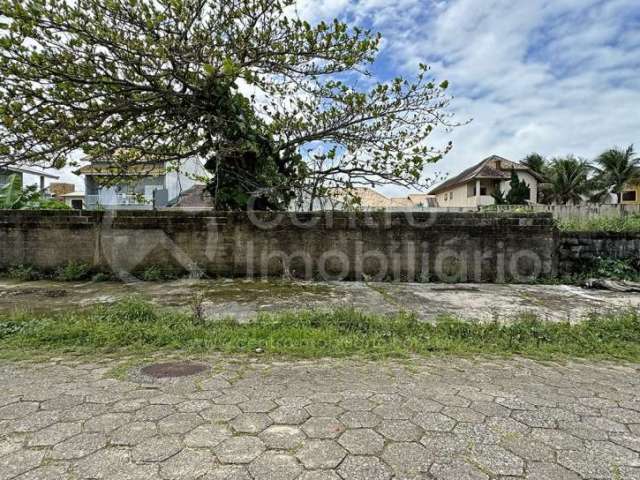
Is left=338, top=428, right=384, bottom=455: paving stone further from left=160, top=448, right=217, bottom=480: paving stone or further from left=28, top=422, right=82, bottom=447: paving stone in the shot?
left=28, top=422, right=82, bottom=447: paving stone

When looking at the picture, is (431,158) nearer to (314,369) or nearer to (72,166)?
(314,369)

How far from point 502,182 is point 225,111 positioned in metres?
30.1

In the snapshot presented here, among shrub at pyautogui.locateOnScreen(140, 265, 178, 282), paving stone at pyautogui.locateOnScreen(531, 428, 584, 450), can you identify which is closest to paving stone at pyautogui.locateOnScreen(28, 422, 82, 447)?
paving stone at pyautogui.locateOnScreen(531, 428, 584, 450)

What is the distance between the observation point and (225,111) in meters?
7.64

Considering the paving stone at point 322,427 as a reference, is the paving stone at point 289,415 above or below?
above

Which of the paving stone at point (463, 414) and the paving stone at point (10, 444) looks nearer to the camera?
the paving stone at point (10, 444)

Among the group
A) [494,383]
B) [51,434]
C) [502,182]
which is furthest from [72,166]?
[502,182]

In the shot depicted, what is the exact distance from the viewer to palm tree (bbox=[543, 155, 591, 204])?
109 feet

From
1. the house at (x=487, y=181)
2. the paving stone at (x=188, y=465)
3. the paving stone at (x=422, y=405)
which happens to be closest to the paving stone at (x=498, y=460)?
the paving stone at (x=422, y=405)

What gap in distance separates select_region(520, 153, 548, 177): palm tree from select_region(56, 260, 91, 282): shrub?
3809cm

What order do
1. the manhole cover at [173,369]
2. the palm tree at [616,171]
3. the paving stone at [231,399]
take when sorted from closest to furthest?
the paving stone at [231,399] → the manhole cover at [173,369] → the palm tree at [616,171]

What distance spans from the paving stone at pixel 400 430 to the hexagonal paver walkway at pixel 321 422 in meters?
Answer: 0.01

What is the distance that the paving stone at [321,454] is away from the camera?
5.96ft

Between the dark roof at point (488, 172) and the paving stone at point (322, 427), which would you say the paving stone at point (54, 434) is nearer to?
the paving stone at point (322, 427)
